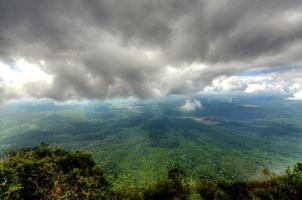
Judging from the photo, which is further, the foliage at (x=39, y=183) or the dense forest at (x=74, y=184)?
the dense forest at (x=74, y=184)

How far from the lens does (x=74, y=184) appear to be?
33500mm

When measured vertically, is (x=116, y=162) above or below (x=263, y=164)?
above

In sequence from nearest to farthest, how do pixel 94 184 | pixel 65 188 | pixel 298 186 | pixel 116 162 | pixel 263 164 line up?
pixel 65 188
pixel 94 184
pixel 298 186
pixel 116 162
pixel 263 164

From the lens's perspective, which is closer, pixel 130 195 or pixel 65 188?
pixel 65 188

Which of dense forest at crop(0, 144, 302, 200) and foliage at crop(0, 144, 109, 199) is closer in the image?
foliage at crop(0, 144, 109, 199)

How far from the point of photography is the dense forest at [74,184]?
28766mm

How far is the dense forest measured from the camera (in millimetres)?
28766

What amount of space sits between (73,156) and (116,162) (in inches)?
5068

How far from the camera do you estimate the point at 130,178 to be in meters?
116

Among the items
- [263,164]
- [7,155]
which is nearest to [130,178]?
[7,155]

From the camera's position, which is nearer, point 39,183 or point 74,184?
point 39,183

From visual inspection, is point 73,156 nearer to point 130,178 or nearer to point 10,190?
point 10,190

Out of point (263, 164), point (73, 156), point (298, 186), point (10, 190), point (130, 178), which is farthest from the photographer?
point (263, 164)

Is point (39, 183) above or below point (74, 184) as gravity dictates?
above
